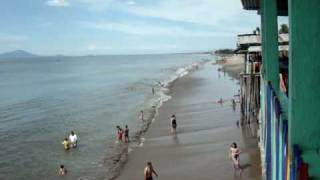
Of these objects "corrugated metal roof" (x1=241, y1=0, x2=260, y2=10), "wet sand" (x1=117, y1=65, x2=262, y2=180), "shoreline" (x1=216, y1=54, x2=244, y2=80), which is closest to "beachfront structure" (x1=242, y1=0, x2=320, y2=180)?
"corrugated metal roof" (x1=241, y1=0, x2=260, y2=10)

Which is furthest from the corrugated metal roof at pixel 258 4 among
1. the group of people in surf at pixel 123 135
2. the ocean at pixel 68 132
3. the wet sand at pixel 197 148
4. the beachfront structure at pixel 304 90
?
the group of people in surf at pixel 123 135

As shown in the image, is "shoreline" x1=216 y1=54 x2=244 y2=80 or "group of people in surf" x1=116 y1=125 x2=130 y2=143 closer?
"group of people in surf" x1=116 y1=125 x2=130 y2=143

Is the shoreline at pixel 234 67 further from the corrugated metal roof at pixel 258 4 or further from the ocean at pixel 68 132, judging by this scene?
the corrugated metal roof at pixel 258 4

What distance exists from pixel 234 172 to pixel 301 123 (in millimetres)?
12693

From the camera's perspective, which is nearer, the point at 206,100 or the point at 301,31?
the point at 301,31

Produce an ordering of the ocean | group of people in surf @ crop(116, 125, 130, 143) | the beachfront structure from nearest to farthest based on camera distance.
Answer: the beachfront structure
the ocean
group of people in surf @ crop(116, 125, 130, 143)

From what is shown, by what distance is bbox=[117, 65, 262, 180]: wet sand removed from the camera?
18.1 meters

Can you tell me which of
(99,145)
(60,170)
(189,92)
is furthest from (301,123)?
(189,92)

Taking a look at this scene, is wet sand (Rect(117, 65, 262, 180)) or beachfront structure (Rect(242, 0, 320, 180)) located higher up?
beachfront structure (Rect(242, 0, 320, 180))

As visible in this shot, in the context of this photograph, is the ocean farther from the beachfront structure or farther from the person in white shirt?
the beachfront structure

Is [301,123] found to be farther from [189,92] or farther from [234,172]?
[189,92]

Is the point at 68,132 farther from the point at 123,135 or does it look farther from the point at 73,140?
the point at 123,135

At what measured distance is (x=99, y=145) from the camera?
1042 inches

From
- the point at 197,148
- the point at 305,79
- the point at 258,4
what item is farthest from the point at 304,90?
the point at 197,148
